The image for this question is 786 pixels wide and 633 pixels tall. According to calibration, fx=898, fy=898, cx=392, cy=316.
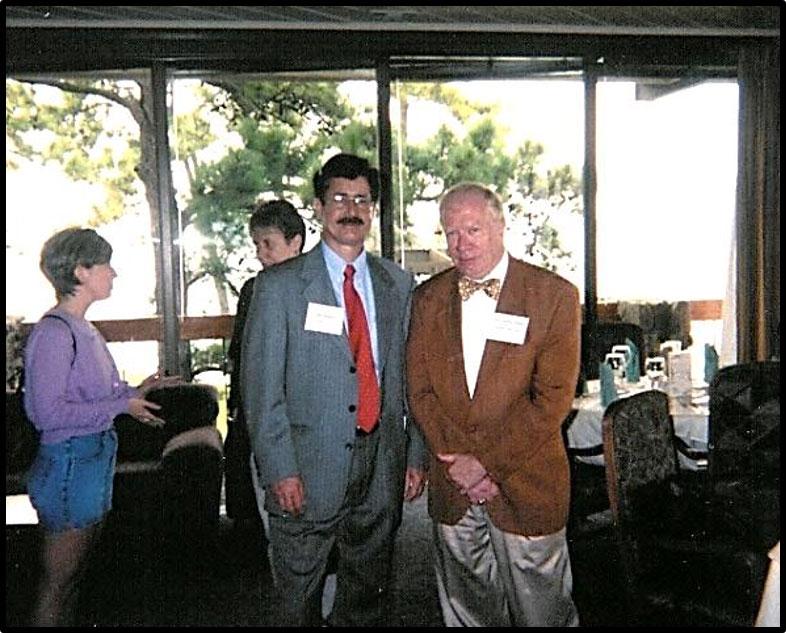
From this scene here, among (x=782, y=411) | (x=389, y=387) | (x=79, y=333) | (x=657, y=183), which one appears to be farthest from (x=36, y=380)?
(x=657, y=183)

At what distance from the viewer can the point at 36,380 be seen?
8.07 ft

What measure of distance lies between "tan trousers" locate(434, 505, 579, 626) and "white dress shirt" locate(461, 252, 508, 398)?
0.38 metres

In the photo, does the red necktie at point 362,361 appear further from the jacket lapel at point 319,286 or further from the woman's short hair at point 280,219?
the woman's short hair at point 280,219

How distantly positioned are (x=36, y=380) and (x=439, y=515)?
3.85 ft

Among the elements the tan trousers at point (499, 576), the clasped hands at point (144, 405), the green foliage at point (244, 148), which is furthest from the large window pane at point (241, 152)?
the tan trousers at point (499, 576)

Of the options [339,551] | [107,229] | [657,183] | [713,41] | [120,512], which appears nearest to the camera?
[339,551]

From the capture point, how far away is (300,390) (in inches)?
95.4

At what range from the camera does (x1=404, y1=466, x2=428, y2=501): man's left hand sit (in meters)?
2.62

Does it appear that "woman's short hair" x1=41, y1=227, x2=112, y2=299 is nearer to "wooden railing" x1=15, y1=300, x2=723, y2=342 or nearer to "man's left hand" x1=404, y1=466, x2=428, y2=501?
"man's left hand" x1=404, y1=466, x2=428, y2=501

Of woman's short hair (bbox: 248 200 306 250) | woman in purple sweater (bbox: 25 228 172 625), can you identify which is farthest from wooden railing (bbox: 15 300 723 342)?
woman in purple sweater (bbox: 25 228 172 625)

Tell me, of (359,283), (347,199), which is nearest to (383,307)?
(359,283)

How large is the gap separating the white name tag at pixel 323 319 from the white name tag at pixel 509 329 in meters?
0.42

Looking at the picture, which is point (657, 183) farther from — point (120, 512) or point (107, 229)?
point (120, 512)

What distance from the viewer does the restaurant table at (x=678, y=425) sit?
3691 mm
